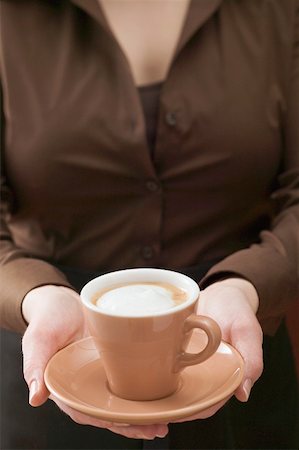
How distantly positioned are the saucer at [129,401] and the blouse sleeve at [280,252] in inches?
6.1

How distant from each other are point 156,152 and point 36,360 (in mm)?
379

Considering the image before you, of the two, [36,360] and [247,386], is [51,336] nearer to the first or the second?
[36,360]

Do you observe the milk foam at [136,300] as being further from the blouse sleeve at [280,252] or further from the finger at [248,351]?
the blouse sleeve at [280,252]

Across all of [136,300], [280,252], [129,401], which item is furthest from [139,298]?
[280,252]

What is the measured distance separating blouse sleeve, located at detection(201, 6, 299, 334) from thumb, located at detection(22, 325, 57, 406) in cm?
25

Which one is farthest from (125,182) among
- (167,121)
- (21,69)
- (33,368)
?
(33,368)

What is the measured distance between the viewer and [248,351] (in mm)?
778

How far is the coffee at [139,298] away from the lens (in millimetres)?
692

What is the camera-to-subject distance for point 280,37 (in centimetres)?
106

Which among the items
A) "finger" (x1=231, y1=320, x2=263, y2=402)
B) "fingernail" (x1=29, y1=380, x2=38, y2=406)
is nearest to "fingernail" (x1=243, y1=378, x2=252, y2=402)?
"finger" (x1=231, y1=320, x2=263, y2=402)

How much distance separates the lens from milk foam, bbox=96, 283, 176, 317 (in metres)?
0.69

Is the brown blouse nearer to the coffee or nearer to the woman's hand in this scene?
the woman's hand

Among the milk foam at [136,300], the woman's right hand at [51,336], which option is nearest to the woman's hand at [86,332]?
the woman's right hand at [51,336]

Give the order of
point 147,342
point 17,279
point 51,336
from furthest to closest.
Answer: point 17,279 → point 51,336 → point 147,342
